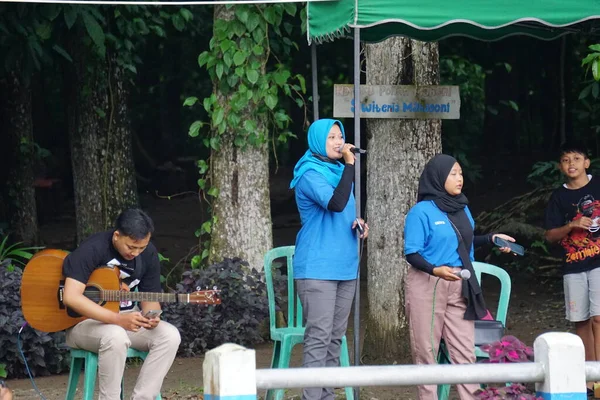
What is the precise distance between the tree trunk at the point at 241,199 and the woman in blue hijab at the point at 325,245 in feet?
8.54

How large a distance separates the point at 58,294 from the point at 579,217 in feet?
10.4

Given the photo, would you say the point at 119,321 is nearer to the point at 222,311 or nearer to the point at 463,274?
the point at 463,274

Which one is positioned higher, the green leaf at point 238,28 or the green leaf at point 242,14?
the green leaf at point 242,14

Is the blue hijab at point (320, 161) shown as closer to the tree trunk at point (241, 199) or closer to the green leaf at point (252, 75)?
the green leaf at point (252, 75)

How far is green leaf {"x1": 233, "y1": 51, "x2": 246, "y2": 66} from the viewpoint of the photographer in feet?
26.9

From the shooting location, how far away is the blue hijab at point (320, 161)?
18.9 ft

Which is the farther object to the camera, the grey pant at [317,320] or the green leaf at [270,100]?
the green leaf at [270,100]

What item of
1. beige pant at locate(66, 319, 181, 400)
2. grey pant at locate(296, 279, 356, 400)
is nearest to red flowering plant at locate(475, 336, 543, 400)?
grey pant at locate(296, 279, 356, 400)

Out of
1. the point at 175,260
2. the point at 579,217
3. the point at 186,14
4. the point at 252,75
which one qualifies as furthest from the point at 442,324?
the point at 175,260

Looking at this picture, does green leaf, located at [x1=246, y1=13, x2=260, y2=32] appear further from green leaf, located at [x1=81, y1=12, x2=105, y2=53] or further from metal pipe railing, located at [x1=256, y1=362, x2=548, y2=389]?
metal pipe railing, located at [x1=256, y1=362, x2=548, y2=389]

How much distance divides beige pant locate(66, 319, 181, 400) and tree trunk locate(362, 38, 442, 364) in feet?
6.68

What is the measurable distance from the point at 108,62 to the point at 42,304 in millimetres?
5131

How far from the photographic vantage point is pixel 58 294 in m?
5.71

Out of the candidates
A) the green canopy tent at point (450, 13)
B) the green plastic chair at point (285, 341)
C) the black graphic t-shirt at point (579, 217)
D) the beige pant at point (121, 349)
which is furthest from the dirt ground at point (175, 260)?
the green canopy tent at point (450, 13)
